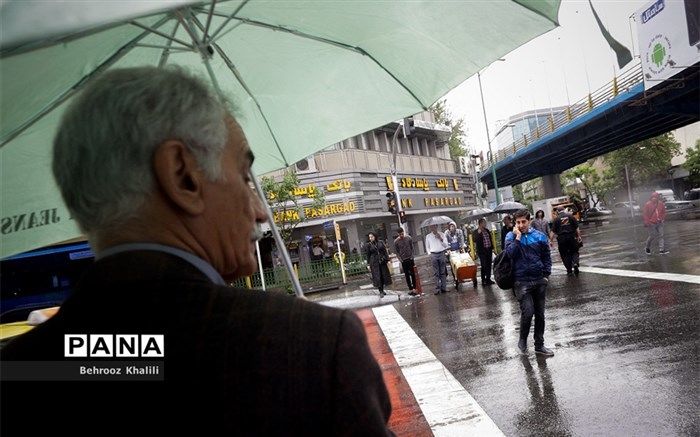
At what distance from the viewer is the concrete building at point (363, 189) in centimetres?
3409

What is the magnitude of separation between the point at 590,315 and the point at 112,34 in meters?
8.60

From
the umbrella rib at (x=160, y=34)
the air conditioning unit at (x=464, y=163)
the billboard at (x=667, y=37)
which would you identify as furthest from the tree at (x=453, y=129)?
the umbrella rib at (x=160, y=34)

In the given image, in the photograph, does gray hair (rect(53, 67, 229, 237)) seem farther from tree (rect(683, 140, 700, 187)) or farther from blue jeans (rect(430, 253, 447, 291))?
tree (rect(683, 140, 700, 187))

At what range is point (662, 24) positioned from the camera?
26.4 m

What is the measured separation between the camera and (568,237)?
1427 centimetres

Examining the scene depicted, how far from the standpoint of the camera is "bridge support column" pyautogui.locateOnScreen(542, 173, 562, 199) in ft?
→ 191

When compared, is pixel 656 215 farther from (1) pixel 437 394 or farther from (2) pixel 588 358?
(1) pixel 437 394

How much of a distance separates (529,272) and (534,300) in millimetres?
410

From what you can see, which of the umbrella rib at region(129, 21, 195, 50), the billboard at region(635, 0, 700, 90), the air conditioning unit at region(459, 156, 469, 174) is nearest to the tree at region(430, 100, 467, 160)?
the air conditioning unit at region(459, 156, 469, 174)

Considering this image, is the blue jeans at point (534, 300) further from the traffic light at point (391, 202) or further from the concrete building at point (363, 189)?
the concrete building at point (363, 189)

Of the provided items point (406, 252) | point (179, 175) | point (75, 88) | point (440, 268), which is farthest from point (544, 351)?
point (406, 252)

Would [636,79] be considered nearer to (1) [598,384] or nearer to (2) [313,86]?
(1) [598,384]

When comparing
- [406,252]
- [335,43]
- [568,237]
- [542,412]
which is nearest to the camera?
[335,43]

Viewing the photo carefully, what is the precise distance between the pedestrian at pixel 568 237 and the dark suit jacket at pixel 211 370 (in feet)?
47.7
